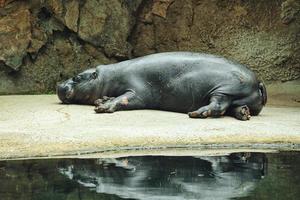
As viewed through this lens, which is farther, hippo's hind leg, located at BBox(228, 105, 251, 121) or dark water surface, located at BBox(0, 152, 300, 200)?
hippo's hind leg, located at BBox(228, 105, 251, 121)

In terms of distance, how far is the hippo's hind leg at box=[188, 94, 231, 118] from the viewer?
26.6ft

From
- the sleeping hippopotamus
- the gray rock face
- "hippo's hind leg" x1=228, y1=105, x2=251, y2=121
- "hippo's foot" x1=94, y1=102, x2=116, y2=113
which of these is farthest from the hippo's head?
"hippo's hind leg" x1=228, y1=105, x2=251, y2=121

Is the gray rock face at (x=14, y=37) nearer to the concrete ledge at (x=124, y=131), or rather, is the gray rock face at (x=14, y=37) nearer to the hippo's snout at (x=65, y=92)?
the hippo's snout at (x=65, y=92)

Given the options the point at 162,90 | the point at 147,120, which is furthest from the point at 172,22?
the point at 147,120

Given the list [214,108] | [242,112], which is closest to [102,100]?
[214,108]

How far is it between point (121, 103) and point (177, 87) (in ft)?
2.49

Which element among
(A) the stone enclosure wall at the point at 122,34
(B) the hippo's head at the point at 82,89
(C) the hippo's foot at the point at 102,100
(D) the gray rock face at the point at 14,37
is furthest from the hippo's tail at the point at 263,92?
(D) the gray rock face at the point at 14,37

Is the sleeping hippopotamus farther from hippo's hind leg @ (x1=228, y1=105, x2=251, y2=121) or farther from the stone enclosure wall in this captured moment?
the stone enclosure wall

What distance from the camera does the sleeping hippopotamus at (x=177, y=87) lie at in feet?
27.6

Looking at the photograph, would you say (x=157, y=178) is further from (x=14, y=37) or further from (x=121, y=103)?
(x=14, y=37)

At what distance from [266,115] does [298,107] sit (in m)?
1.28

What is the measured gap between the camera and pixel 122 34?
11.6 meters

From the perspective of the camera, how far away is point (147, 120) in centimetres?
786

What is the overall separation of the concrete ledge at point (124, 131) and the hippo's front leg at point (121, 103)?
140 millimetres
